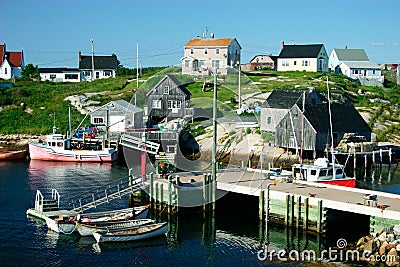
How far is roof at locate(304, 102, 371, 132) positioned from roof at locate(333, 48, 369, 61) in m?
49.9

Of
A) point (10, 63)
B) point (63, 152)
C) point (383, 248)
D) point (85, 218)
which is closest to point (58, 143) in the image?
point (63, 152)

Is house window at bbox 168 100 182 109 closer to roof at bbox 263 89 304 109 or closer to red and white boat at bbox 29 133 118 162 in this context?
red and white boat at bbox 29 133 118 162

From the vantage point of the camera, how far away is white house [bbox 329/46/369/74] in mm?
108188

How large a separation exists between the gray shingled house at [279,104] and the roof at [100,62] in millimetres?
54276

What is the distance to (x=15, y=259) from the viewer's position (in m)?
30.7

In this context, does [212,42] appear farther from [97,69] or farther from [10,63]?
[10,63]

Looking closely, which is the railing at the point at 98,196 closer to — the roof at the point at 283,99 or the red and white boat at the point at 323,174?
the red and white boat at the point at 323,174

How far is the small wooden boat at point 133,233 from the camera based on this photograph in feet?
109

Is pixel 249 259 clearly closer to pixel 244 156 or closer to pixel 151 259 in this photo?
pixel 151 259

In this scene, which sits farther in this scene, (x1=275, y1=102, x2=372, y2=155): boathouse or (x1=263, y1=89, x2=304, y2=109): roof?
(x1=263, y1=89, x2=304, y2=109): roof

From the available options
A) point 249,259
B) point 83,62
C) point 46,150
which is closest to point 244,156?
point 46,150

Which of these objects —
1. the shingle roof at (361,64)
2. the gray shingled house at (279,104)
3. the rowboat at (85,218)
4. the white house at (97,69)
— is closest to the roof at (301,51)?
the shingle roof at (361,64)

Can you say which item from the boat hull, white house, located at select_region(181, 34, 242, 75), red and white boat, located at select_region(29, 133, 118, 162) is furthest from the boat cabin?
white house, located at select_region(181, 34, 242, 75)

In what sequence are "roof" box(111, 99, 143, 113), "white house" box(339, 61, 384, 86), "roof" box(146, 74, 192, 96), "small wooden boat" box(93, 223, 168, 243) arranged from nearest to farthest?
1. "small wooden boat" box(93, 223, 168, 243)
2. "roof" box(111, 99, 143, 113)
3. "roof" box(146, 74, 192, 96)
4. "white house" box(339, 61, 384, 86)
